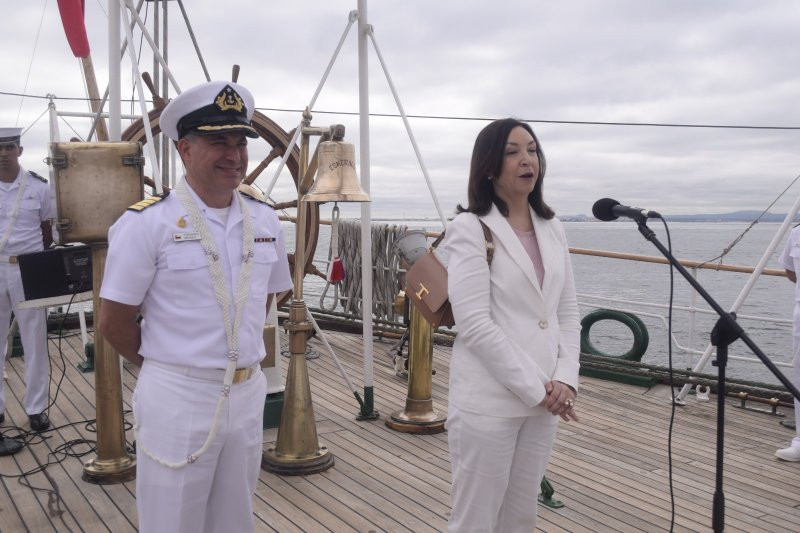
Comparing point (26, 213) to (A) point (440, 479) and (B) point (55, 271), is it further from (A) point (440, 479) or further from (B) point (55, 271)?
(A) point (440, 479)

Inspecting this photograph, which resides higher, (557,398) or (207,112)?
(207,112)

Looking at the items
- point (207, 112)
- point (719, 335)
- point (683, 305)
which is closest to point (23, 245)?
point (207, 112)

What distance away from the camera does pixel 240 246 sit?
1690 millimetres

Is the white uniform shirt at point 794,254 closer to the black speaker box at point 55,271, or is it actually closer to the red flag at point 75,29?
the black speaker box at point 55,271

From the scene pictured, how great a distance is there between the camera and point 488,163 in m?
1.95

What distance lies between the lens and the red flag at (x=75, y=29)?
447cm

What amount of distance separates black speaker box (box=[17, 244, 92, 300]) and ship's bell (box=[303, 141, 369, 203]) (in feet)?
3.35

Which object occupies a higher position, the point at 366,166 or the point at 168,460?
the point at 366,166

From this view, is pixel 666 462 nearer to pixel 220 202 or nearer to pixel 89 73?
pixel 220 202

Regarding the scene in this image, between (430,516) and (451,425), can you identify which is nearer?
(451,425)

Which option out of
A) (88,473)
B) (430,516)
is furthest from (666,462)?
(88,473)

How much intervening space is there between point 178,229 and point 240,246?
16 centimetres

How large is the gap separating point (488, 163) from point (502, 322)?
42cm

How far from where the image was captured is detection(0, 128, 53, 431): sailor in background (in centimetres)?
370
